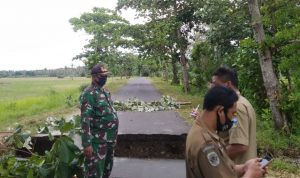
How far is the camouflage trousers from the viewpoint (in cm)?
487

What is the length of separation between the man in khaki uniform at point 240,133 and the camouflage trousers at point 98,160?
2082 millimetres

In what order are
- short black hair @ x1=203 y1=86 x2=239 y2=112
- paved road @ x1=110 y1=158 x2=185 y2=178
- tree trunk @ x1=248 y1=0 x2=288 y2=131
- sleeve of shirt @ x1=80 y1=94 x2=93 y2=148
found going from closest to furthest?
short black hair @ x1=203 y1=86 x2=239 y2=112, sleeve of shirt @ x1=80 y1=94 x2=93 y2=148, paved road @ x1=110 y1=158 x2=185 y2=178, tree trunk @ x1=248 y1=0 x2=288 y2=131

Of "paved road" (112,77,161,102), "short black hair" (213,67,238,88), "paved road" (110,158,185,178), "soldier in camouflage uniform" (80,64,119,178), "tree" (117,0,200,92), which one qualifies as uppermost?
"tree" (117,0,200,92)

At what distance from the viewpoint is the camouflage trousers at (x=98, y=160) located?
16.0ft

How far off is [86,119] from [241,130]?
2.18 meters

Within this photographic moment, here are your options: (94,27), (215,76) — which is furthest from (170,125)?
(94,27)

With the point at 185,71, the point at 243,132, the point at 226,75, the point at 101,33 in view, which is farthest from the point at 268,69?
the point at 101,33

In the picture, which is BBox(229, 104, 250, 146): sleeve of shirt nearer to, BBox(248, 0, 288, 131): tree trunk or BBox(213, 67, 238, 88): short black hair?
BBox(213, 67, 238, 88): short black hair

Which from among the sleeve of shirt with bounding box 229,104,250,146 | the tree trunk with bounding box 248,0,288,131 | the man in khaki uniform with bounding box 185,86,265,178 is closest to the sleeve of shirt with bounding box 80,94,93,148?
the sleeve of shirt with bounding box 229,104,250,146

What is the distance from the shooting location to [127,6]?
71.6 ft

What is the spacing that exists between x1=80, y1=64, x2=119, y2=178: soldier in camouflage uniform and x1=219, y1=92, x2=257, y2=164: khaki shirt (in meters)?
2.00

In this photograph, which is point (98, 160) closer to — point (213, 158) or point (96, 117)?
point (96, 117)

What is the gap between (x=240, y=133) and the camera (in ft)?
10.6

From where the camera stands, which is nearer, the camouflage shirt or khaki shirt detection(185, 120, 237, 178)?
khaki shirt detection(185, 120, 237, 178)
